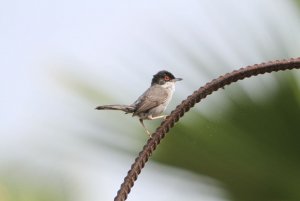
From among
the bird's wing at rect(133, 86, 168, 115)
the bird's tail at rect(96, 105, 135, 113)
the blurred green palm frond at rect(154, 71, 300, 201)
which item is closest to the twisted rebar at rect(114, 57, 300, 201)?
the bird's tail at rect(96, 105, 135, 113)

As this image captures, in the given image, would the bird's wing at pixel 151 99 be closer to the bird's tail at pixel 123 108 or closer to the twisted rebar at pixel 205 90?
the bird's tail at pixel 123 108

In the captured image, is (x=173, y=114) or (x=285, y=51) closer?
(x=173, y=114)

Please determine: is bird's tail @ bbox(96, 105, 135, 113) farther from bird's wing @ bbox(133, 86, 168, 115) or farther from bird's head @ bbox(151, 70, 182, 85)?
bird's head @ bbox(151, 70, 182, 85)

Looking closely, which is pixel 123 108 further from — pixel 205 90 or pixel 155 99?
pixel 205 90

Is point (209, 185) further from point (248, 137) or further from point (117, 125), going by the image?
point (117, 125)

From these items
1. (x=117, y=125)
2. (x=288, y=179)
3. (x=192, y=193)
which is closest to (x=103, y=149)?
(x=117, y=125)

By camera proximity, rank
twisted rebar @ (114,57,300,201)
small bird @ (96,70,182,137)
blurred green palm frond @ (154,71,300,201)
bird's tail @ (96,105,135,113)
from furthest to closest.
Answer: small bird @ (96,70,182,137), blurred green palm frond @ (154,71,300,201), bird's tail @ (96,105,135,113), twisted rebar @ (114,57,300,201)

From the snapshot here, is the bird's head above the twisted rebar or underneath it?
underneath
